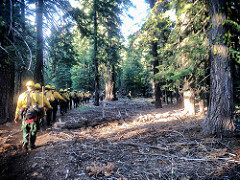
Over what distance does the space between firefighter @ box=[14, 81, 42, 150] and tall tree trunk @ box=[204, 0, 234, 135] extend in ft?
18.2

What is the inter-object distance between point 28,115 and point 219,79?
5947 millimetres

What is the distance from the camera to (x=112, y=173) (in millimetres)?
2912

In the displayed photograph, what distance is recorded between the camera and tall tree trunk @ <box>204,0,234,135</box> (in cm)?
425

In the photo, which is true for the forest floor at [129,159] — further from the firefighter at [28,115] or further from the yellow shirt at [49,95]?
the yellow shirt at [49,95]

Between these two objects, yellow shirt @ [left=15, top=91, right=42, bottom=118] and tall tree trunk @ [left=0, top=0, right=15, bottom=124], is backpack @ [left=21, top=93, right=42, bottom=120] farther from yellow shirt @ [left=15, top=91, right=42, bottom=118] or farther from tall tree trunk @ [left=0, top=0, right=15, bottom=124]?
tall tree trunk @ [left=0, top=0, right=15, bottom=124]

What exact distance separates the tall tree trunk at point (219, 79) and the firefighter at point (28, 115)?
5547mm

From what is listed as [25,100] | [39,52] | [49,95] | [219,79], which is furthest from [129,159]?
[39,52]

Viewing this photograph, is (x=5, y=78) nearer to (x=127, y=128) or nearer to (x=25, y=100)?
(x=25, y=100)

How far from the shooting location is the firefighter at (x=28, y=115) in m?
4.39

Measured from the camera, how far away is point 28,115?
4.31 metres

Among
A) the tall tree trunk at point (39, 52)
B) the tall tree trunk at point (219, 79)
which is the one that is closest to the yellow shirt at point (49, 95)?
the tall tree trunk at point (39, 52)

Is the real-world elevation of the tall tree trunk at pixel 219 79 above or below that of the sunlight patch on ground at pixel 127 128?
above

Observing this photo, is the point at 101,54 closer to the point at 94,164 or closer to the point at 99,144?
the point at 99,144

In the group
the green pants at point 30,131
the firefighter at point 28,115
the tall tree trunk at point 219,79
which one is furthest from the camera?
the green pants at point 30,131
